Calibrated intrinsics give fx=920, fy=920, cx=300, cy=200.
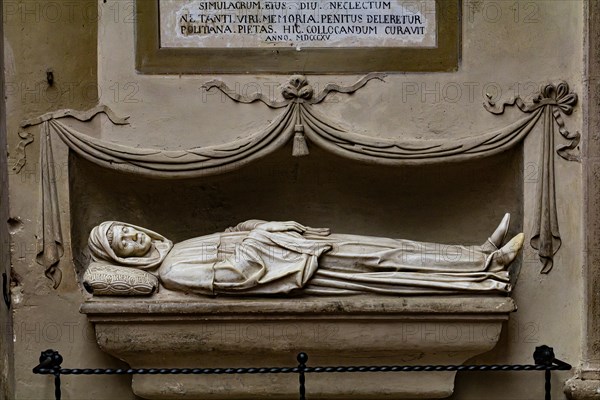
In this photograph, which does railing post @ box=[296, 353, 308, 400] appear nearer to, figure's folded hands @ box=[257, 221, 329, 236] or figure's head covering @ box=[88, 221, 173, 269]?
figure's folded hands @ box=[257, 221, 329, 236]

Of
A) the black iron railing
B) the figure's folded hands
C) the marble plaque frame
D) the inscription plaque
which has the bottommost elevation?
the black iron railing

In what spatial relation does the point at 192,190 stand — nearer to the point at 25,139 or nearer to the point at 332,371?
the point at 25,139

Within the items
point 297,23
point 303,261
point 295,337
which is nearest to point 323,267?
point 303,261

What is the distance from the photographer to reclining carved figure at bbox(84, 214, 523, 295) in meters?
4.35

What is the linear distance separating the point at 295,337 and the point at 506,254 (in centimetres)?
110

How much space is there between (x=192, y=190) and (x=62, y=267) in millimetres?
786

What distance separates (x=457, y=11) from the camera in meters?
4.71

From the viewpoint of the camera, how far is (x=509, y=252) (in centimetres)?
449

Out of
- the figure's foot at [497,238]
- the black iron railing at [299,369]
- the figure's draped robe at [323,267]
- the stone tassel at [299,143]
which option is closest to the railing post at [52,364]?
the black iron railing at [299,369]

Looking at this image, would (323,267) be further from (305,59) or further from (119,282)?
(305,59)

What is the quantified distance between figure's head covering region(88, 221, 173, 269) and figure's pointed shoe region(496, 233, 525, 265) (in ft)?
5.34

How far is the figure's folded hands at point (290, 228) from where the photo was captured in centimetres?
450

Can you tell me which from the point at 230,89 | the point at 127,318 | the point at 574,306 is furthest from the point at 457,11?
the point at 127,318

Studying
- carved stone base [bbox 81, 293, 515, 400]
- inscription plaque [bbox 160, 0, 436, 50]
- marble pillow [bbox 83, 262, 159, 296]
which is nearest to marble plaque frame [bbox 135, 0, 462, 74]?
inscription plaque [bbox 160, 0, 436, 50]
